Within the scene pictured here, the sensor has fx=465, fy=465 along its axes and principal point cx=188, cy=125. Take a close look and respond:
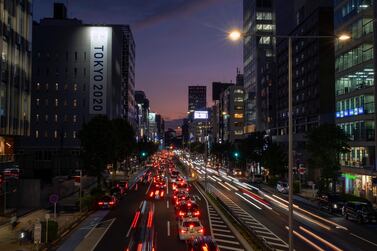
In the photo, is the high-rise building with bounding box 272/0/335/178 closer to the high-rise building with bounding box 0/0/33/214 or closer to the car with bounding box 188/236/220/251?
the high-rise building with bounding box 0/0/33/214

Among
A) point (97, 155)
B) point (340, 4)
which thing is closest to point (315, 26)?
point (340, 4)

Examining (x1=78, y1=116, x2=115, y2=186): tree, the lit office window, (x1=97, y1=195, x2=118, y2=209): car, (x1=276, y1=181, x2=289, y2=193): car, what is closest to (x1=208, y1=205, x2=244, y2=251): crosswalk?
(x1=97, y1=195, x2=118, y2=209): car

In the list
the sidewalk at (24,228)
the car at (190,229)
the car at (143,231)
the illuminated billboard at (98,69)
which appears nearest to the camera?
the sidewalk at (24,228)

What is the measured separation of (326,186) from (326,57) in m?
30.5

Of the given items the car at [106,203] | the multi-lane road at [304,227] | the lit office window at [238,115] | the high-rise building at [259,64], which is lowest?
the multi-lane road at [304,227]

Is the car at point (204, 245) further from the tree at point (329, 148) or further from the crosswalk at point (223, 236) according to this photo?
the tree at point (329, 148)

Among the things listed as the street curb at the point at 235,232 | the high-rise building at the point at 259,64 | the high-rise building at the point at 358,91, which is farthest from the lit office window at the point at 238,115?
the street curb at the point at 235,232

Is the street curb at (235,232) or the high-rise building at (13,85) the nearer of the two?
the street curb at (235,232)

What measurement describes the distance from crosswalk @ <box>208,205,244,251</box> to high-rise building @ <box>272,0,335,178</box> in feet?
151

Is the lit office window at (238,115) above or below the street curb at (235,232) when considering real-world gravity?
above

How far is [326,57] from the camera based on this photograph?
81.1 metres

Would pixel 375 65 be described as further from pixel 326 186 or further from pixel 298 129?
pixel 298 129

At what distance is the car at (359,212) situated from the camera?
1543 inches

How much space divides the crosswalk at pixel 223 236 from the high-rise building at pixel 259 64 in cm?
8365
